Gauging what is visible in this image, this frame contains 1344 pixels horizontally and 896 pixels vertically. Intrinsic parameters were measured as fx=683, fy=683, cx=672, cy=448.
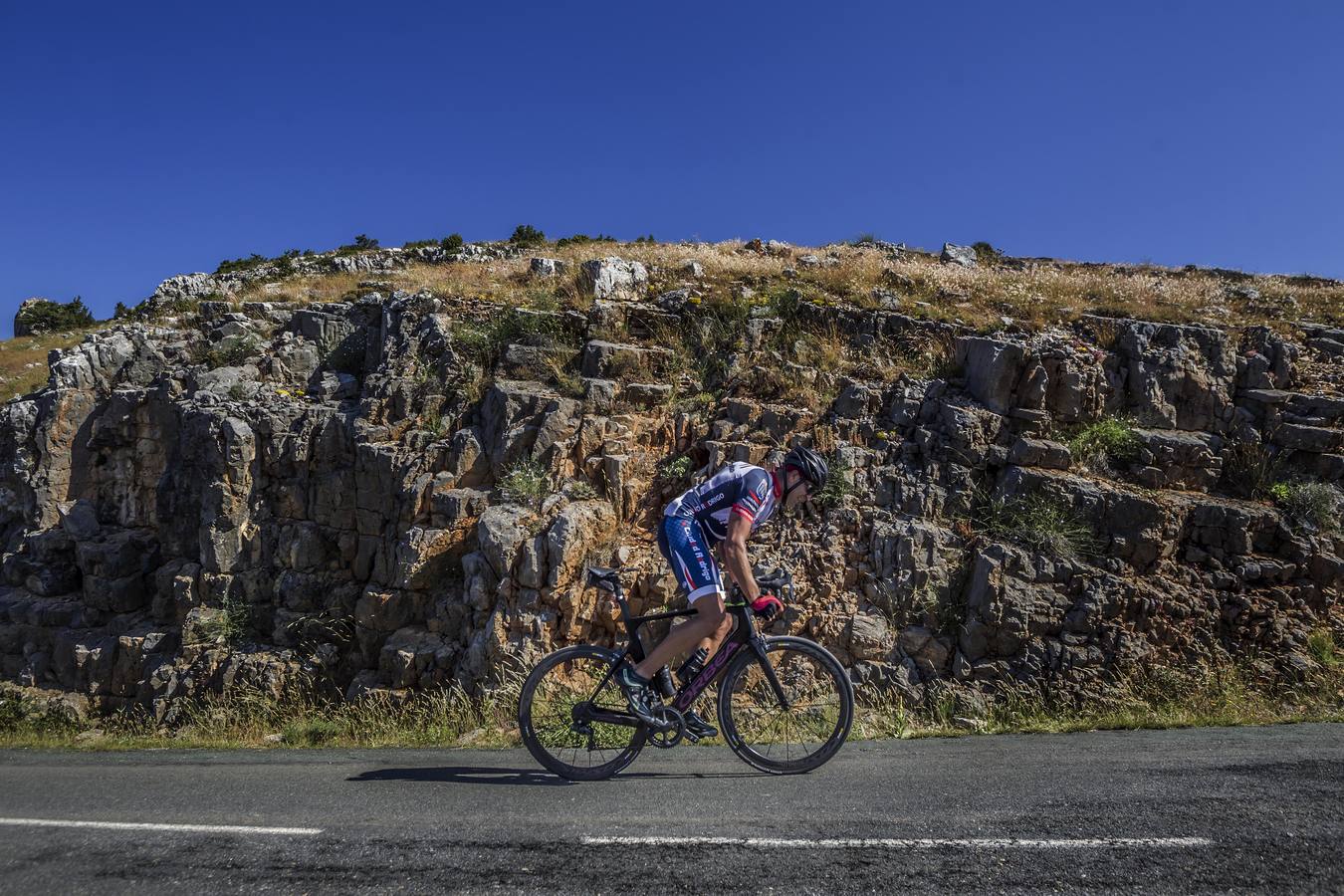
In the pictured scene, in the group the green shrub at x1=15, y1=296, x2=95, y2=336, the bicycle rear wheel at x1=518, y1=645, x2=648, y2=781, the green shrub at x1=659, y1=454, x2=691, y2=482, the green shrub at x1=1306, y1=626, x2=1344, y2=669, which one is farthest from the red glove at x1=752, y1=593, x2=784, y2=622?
the green shrub at x1=15, y1=296, x2=95, y2=336

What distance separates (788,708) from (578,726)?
5.20ft

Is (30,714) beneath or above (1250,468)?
beneath

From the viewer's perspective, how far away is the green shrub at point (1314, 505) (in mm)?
7570

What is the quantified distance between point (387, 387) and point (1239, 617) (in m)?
11.3

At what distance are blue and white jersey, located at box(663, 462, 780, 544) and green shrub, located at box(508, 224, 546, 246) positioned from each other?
76.8 feet

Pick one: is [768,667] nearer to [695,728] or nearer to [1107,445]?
[695,728]

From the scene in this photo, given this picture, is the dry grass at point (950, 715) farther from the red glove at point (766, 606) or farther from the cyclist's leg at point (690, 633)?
the red glove at point (766, 606)

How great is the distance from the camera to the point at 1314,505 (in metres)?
7.65

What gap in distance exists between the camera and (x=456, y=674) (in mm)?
7871

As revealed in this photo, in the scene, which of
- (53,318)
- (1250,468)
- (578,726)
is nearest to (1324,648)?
(1250,468)

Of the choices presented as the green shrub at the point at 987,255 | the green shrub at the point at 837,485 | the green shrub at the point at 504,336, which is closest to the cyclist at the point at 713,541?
the green shrub at the point at 837,485

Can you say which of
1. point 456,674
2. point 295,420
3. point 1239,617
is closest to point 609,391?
point 456,674

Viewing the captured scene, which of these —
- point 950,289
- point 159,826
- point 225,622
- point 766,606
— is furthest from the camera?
point 950,289

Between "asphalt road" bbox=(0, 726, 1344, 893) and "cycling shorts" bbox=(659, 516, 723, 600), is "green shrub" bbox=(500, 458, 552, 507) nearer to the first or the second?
"asphalt road" bbox=(0, 726, 1344, 893)
